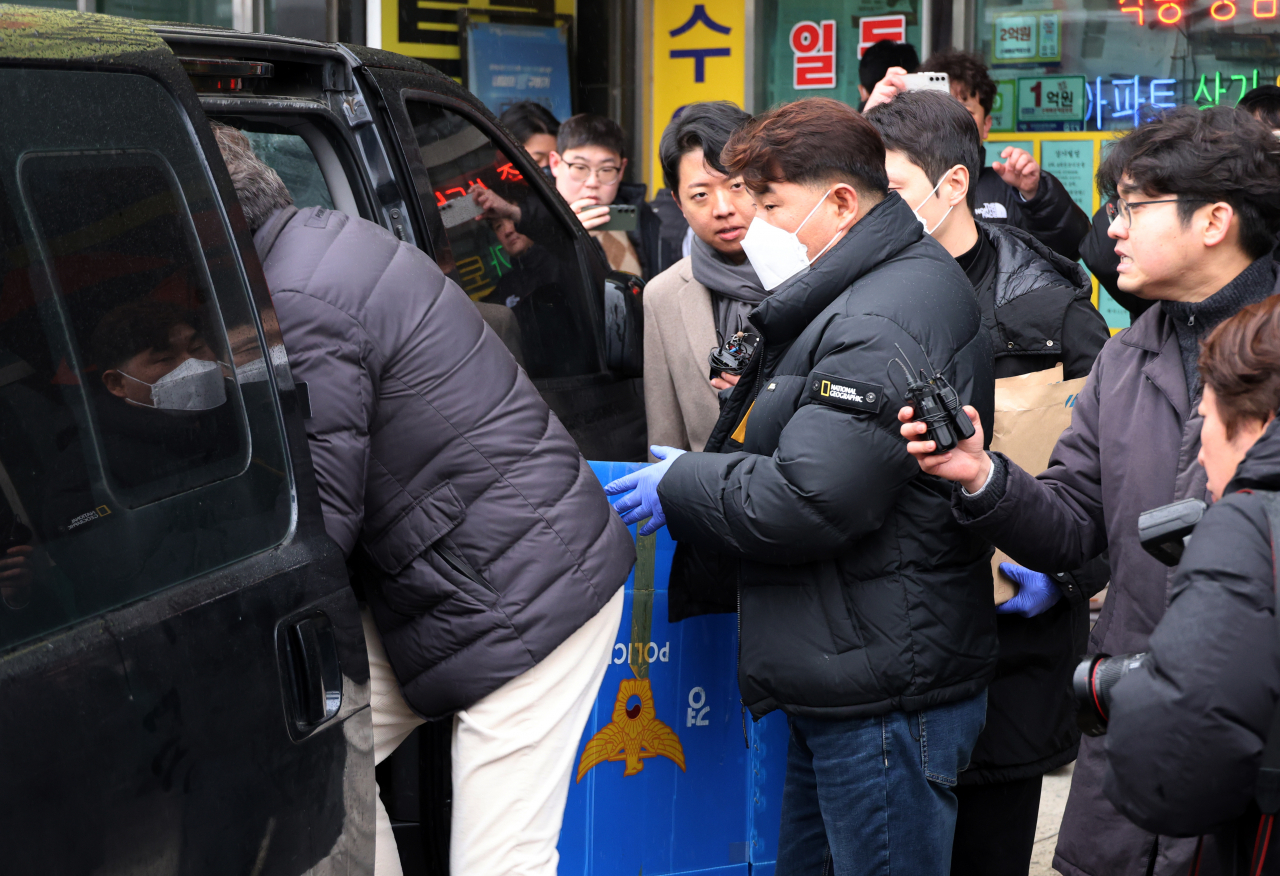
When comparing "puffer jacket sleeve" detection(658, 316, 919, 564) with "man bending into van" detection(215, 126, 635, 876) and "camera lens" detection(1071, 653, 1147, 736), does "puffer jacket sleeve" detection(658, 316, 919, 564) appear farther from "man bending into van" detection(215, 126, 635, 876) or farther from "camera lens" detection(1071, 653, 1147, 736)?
"camera lens" detection(1071, 653, 1147, 736)

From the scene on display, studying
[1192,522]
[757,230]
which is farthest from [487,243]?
[1192,522]

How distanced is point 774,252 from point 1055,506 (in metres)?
0.74

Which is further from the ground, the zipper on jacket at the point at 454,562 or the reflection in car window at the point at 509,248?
the reflection in car window at the point at 509,248

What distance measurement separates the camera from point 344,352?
2146mm

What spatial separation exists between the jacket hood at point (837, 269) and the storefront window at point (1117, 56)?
16.1ft

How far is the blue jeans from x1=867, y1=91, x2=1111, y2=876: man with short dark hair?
1.38ft

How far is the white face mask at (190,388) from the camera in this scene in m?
1.77

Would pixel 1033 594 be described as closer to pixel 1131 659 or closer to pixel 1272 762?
pixel 1131 659

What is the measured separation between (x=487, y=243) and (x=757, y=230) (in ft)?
2.92

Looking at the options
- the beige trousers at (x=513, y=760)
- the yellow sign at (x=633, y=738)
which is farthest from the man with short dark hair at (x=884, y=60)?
the beige trousers at (x=513, y=760)

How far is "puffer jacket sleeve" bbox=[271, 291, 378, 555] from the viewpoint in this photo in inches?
83.3

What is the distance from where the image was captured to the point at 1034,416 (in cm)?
301

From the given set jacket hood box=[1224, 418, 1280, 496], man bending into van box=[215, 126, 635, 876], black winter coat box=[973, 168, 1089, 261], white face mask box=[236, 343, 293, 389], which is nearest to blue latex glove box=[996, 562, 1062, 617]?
man bending into van box=[215, 126, 635, 876]

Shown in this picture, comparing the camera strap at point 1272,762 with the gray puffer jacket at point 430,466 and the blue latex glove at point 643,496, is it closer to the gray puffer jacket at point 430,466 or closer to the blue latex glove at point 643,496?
the gray puffer jacket at point 430,466
